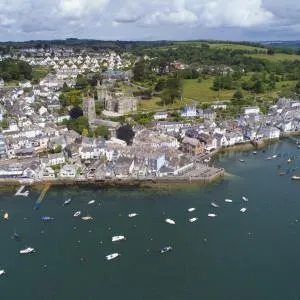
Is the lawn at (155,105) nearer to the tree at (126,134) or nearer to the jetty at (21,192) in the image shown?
the tree at (126,134)

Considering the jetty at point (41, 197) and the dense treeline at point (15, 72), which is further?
the dense treeline at point (15, 72)

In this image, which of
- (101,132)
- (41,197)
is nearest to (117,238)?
(41,197)

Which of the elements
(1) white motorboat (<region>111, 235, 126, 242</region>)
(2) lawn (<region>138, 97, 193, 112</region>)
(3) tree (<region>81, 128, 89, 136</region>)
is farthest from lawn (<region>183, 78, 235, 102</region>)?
(1) white motorboat (<region>111, 235, 126, 242</region>)

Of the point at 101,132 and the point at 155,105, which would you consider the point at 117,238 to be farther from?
the point at 155,105

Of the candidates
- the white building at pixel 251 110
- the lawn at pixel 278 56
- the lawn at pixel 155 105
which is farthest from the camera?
the lawn at pixel 278 56

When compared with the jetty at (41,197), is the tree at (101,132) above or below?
above

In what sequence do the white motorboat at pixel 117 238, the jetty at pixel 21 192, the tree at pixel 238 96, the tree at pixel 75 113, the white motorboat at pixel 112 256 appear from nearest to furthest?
the white motorboat at pixel 112 256 → the white motorboat at pixel 117 238 → the jetty at pixel 21 192 → the tree at pixel 75 113 → the tree at pixel 238 96

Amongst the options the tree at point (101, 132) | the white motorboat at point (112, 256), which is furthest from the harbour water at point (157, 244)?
the tree at point (101, 132)
